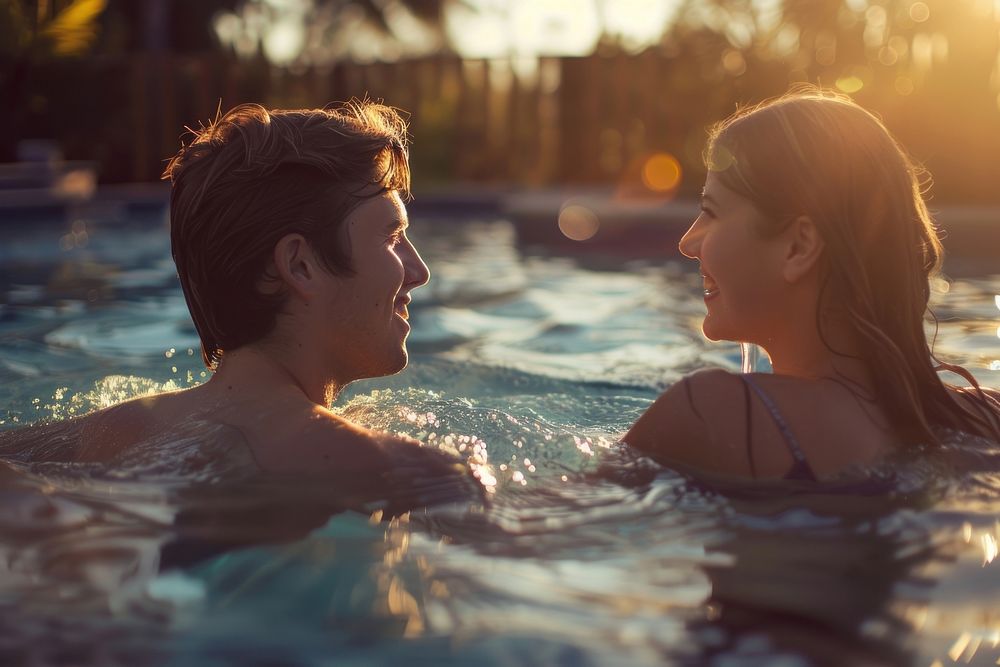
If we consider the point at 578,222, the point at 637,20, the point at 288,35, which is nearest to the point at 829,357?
the point at 578,222

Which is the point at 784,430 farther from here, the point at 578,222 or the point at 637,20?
the point at 637,20

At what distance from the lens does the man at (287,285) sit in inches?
103

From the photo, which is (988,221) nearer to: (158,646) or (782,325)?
(782,325)

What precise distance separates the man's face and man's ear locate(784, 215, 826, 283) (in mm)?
982

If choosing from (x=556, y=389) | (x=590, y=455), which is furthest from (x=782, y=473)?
(x=556, y=389)

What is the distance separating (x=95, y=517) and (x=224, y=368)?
19.0 inches

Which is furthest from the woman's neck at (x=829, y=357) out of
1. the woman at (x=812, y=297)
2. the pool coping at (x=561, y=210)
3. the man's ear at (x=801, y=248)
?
the pool coping at (x=561, y=210)

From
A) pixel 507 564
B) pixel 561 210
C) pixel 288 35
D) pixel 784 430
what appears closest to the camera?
pixel 507 564

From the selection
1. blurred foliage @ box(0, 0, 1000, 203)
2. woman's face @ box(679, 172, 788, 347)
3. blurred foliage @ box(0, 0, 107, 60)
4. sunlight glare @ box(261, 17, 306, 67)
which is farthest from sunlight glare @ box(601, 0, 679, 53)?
woman's face @ box(679, 172, 788, 347)

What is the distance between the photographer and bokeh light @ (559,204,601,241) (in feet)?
36.8

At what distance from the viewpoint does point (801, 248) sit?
8.55 ft

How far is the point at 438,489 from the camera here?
2648mm

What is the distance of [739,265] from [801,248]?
0.16 m

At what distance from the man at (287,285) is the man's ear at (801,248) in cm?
93
